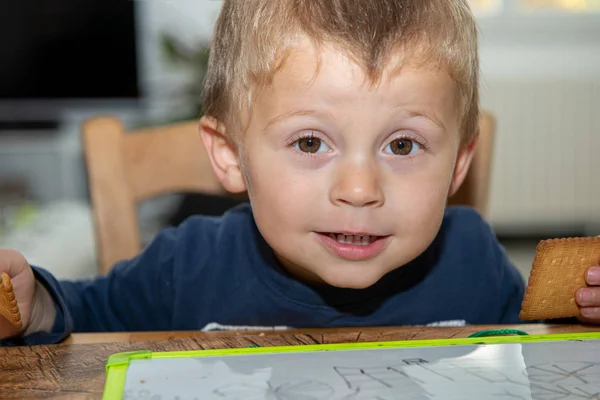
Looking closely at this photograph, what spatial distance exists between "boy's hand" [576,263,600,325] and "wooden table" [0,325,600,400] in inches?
0.5

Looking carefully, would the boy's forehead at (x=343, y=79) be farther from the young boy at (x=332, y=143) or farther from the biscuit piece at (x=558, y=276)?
the biscuit piece at (x=558, y=276)

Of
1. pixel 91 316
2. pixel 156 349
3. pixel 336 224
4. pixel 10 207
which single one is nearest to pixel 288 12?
pixel 336 224

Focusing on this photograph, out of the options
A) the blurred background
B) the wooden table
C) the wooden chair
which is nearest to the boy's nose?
the wooden table

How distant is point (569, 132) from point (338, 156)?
10.8 feet

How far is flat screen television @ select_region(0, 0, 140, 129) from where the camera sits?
12.2 feet

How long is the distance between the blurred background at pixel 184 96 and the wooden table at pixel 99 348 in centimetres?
297

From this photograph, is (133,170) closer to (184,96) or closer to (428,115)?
(428,115)

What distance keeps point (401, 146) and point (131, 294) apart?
0.45 m

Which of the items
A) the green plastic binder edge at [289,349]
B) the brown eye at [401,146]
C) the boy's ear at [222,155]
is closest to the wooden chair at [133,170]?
the boy's ear at [222,155]

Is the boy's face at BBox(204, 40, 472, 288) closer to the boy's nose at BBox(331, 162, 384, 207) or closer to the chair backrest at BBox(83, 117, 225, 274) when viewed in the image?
the boy's nose at BBox(331, 162, 384, 207)

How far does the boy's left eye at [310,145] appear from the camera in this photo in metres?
0.73

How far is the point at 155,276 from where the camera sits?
3.31ft

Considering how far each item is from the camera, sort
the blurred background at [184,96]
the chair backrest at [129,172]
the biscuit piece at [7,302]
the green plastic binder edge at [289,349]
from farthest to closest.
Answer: the blurred background at [184,96]
the chair backrest at [129,172]
the biscuit piece at [7,302]
the green plastic binder edge at [289,349]

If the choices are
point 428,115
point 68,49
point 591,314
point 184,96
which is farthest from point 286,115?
point 68,49
